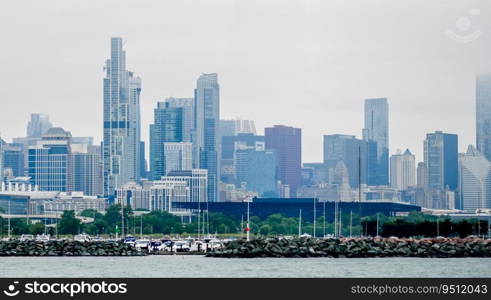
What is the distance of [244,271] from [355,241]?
68.9 ft

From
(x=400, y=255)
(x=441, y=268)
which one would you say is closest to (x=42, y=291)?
(x=441, y=268)

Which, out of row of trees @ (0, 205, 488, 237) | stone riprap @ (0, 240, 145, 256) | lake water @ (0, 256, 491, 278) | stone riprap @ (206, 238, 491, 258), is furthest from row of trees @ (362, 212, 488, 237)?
stone riprap @ (0, 240, 145, 256)

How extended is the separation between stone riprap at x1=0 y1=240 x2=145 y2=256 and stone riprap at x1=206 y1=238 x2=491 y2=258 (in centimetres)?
670

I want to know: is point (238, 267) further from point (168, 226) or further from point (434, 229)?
point (168, 226)

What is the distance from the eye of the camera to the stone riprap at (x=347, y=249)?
272 ft

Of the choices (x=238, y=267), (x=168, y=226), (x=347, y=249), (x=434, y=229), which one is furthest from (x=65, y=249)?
(x=168, y=226)

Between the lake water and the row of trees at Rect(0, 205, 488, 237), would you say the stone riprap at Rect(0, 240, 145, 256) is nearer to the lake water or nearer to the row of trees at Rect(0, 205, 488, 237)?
the lake water

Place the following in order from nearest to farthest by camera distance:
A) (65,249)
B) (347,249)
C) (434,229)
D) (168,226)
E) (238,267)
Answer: (238,267) → (347,249) → (65,249) → (434,229) → (168,226)

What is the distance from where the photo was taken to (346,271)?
2714 inches

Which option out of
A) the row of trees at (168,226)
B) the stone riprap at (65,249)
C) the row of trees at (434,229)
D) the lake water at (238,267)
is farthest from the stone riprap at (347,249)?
the row of trees at (168,226)

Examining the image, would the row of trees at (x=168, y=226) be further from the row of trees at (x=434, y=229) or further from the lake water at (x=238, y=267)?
the lake water at (x=238, y=267)

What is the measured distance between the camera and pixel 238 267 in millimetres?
71750

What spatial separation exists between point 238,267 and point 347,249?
1363 centimetres

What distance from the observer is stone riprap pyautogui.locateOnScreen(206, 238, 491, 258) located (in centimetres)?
8281
